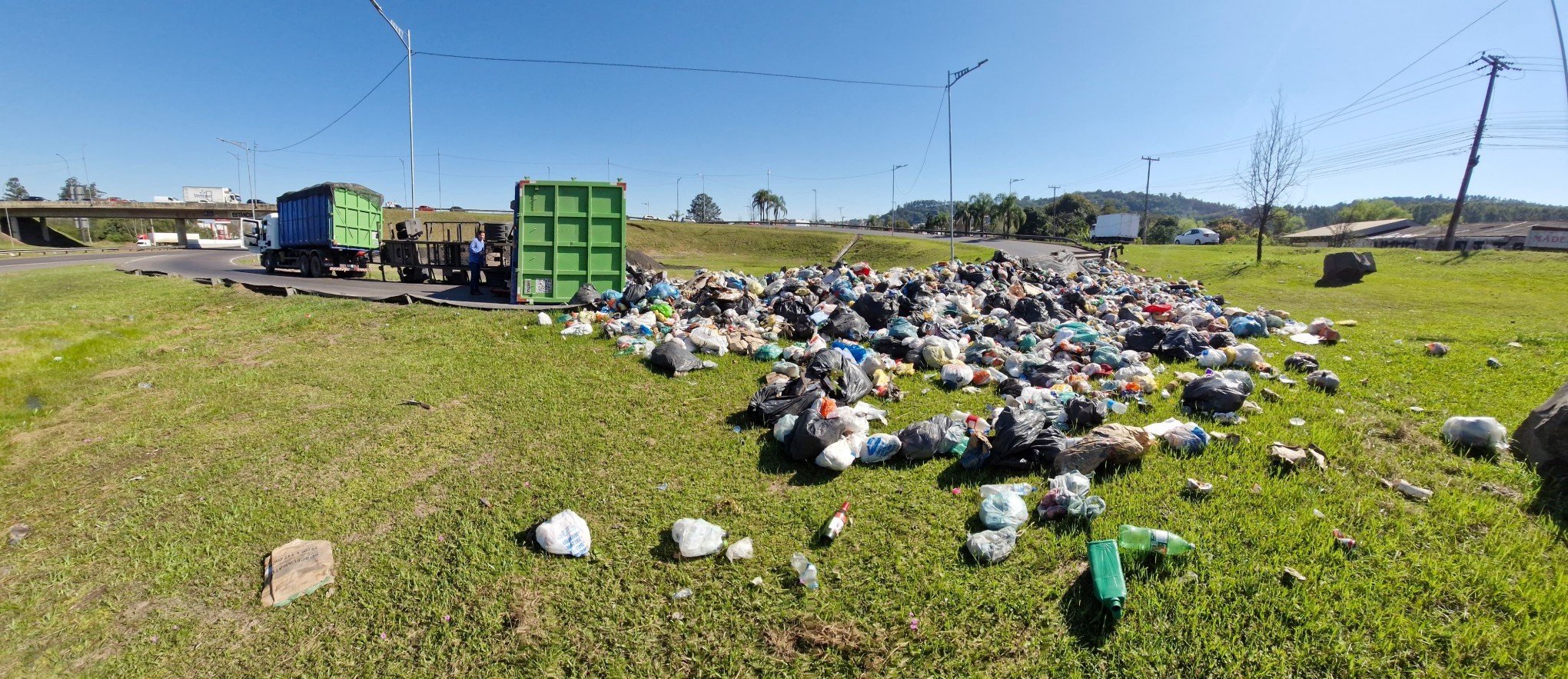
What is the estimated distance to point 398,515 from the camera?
3434 millimetres

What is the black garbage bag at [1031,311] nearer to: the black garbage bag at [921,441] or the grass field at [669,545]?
the grass field at [669,545]

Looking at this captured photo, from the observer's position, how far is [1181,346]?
6.38m

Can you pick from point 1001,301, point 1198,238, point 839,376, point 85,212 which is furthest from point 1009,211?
point 85,212

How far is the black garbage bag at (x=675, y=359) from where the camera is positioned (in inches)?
245

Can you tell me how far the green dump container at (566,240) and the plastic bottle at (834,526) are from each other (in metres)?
8.27

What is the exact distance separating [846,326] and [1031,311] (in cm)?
279

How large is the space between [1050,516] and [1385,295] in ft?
48.1

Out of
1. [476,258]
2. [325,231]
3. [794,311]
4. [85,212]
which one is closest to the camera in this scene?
[794,311]

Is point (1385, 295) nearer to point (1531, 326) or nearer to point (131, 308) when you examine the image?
point (1531, 326)

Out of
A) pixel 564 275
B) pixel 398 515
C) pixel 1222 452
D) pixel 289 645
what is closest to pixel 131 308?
pixel 564 275

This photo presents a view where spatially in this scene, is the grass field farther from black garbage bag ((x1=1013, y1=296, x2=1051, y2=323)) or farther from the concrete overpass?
the concrete overpass

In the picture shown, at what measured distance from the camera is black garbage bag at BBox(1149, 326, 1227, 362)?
633cm

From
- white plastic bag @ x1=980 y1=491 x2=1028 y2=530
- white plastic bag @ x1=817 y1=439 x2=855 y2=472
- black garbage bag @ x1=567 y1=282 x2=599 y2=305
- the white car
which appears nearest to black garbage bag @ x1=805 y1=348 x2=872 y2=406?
white plastic bag @ x1=817 y1=439 x2=855 y2=472

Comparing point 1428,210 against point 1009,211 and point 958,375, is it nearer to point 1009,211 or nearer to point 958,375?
point 1009,211
